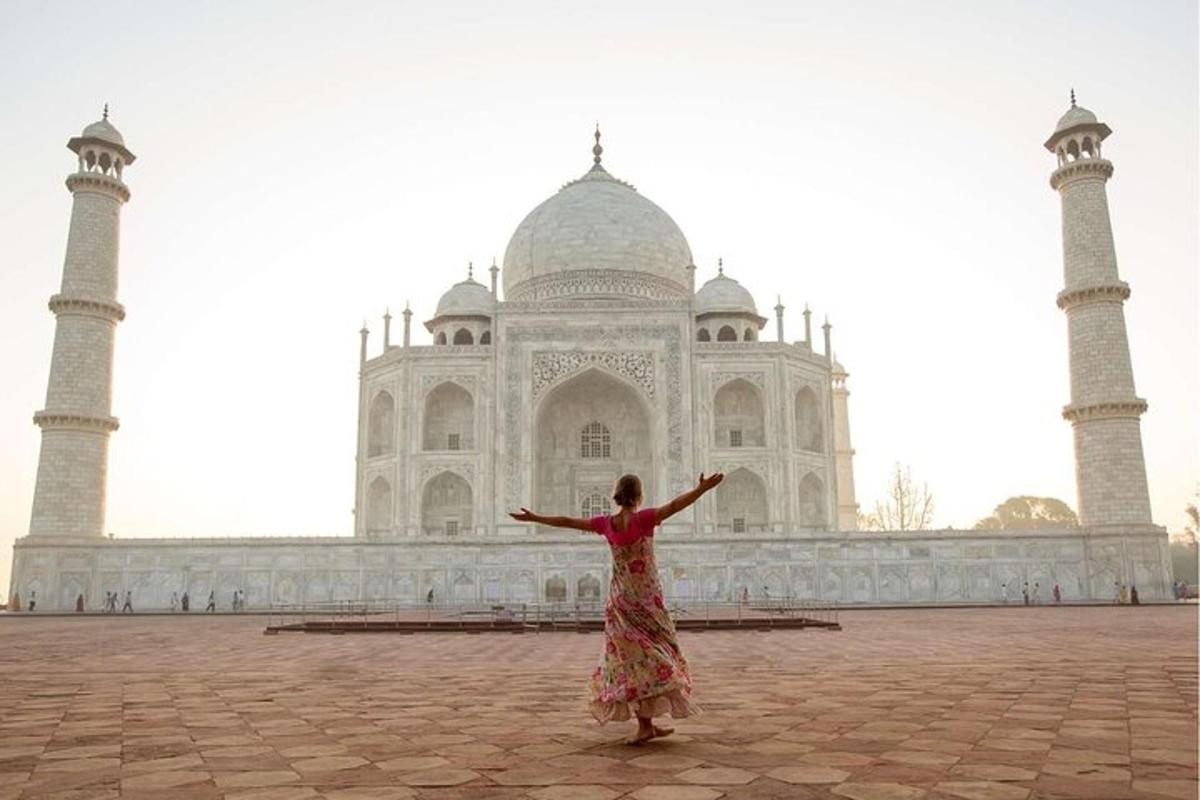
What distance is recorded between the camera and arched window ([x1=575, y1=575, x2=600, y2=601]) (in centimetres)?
2167

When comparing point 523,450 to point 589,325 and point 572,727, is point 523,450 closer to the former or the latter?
point 589,325

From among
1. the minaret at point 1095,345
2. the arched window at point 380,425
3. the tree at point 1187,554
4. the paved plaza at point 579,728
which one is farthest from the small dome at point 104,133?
the tree at point 1187,554

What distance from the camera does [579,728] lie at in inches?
181

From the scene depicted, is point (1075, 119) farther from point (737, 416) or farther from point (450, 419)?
point (450, 419)

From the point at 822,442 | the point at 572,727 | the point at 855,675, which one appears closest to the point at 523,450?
the point at 822,442

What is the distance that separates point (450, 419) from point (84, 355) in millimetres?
10128

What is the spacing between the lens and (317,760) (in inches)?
148

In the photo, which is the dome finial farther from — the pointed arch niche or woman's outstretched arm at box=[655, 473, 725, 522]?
woman's outstretched arm at box=[655, 473, 725, 522]

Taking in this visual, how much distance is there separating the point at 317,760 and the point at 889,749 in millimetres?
2282

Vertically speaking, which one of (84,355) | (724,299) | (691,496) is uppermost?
(724,299)

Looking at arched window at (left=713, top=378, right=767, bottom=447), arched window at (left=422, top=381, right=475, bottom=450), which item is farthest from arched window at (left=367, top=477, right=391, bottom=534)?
arched window at (left=713, top=378, right=767, bottom=447)

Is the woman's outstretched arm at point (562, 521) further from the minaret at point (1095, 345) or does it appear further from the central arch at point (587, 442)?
the central arch at point (587, 442)

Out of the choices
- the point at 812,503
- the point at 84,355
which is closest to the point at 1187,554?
the point at 812,503

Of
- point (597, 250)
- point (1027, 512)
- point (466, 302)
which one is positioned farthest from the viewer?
point (1027, 512)
